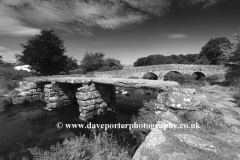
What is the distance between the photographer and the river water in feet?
13.9

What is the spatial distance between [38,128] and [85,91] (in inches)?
113

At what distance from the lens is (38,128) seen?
5551mm

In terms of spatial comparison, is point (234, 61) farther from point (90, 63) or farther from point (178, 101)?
point (90, 63)

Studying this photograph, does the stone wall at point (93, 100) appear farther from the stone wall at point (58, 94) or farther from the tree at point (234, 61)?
the tree at point (234, 61)

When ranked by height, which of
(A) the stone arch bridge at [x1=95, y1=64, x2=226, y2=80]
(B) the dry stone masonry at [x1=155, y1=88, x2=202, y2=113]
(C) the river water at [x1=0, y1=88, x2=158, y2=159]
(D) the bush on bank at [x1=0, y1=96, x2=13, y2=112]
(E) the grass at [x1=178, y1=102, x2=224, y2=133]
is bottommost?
(C) the river water at [x1=0, y1=88, x2=158, y2=159]

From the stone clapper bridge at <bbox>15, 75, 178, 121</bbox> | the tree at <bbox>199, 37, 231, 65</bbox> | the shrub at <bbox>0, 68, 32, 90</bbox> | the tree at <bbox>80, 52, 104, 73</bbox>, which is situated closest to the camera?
the stone clapper bridge at <bbox>15, 75, 178, 121</bbox>

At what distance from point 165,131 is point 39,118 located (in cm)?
735

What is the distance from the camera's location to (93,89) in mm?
6445

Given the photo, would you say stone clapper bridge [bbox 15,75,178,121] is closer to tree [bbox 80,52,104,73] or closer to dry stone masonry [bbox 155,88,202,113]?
dry stone masonry [bbox 155,88,202,113]

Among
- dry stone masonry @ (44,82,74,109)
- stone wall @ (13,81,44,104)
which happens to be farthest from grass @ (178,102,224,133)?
stone wall @ (13,81,44,104)

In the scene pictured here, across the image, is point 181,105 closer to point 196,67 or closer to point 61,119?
point 61,119

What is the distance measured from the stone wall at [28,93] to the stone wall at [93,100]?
6358 mm

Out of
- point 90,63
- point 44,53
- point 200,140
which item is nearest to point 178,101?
point 200,140

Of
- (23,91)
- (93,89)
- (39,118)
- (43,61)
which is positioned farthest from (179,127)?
(43,61)
